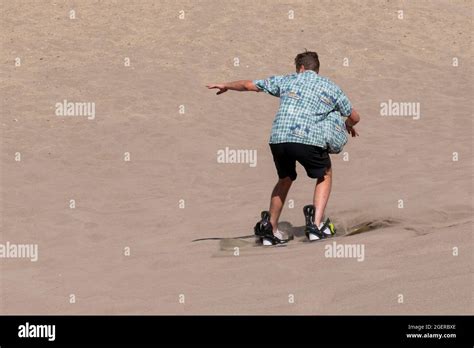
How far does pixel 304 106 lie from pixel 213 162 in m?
5.06

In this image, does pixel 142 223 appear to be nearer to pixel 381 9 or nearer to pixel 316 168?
pixel 316 168

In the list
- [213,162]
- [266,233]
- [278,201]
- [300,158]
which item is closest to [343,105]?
[300,158]

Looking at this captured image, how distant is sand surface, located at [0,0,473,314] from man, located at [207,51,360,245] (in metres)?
0.25

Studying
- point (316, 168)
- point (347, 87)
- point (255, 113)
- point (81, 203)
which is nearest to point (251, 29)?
point (347, 87)

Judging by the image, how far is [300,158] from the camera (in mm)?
7801

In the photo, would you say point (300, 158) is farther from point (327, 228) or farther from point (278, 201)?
point (327, 228)

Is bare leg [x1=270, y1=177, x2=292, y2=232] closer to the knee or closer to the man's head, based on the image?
the knee

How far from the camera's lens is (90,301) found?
636 cm

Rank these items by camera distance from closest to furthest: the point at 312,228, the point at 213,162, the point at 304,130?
the point at 304,130 → the point at 312,228 → the point at 213,162

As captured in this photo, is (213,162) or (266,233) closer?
(266,233)

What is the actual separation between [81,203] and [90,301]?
174 inches

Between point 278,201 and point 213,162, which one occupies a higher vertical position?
point 213,162

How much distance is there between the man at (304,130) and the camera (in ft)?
25.4

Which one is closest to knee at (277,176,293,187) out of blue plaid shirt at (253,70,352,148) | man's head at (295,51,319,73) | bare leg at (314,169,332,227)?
bare leg at (314,169,332,227)
